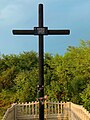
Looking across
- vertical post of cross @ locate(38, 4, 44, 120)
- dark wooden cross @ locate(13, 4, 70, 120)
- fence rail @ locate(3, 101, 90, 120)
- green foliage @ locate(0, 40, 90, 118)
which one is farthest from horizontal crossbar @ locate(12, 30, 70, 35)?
green foliage @ locate(0, 40, 90, 118)

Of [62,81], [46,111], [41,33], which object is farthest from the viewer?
[62,81]

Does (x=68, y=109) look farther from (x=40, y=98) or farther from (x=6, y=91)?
(x=6, y=91)

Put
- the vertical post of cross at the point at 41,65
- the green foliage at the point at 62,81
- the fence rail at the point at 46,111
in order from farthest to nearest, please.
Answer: the green foliage at the point at 62,81 < the fence rail at the point at 46,111 < the vertical post of cross at the point at 41,65

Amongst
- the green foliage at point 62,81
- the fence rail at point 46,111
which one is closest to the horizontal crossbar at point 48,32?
the fence rail at point 46,111

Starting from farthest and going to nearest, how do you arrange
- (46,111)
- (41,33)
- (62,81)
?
1. (62,81)
2. (46,111)
3. (41,33)

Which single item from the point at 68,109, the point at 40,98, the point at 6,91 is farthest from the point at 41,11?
the point at 6,91

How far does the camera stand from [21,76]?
1955cm

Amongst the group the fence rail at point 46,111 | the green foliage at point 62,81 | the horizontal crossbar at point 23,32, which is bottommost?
the fence rail at point 46,111

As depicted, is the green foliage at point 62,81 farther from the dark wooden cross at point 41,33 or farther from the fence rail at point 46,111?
the dark wooden cross at point 41,33

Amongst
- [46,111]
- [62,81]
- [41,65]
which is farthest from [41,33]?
[62,81]

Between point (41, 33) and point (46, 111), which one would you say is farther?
point (46, 111)

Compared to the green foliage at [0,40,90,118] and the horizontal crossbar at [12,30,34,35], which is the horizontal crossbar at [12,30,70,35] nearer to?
the horizontal crossbar at [12,30,34,35]

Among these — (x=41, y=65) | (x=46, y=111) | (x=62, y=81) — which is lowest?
(x=46, y=111)

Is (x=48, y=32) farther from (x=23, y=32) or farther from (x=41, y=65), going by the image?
(x=41, y=65)
